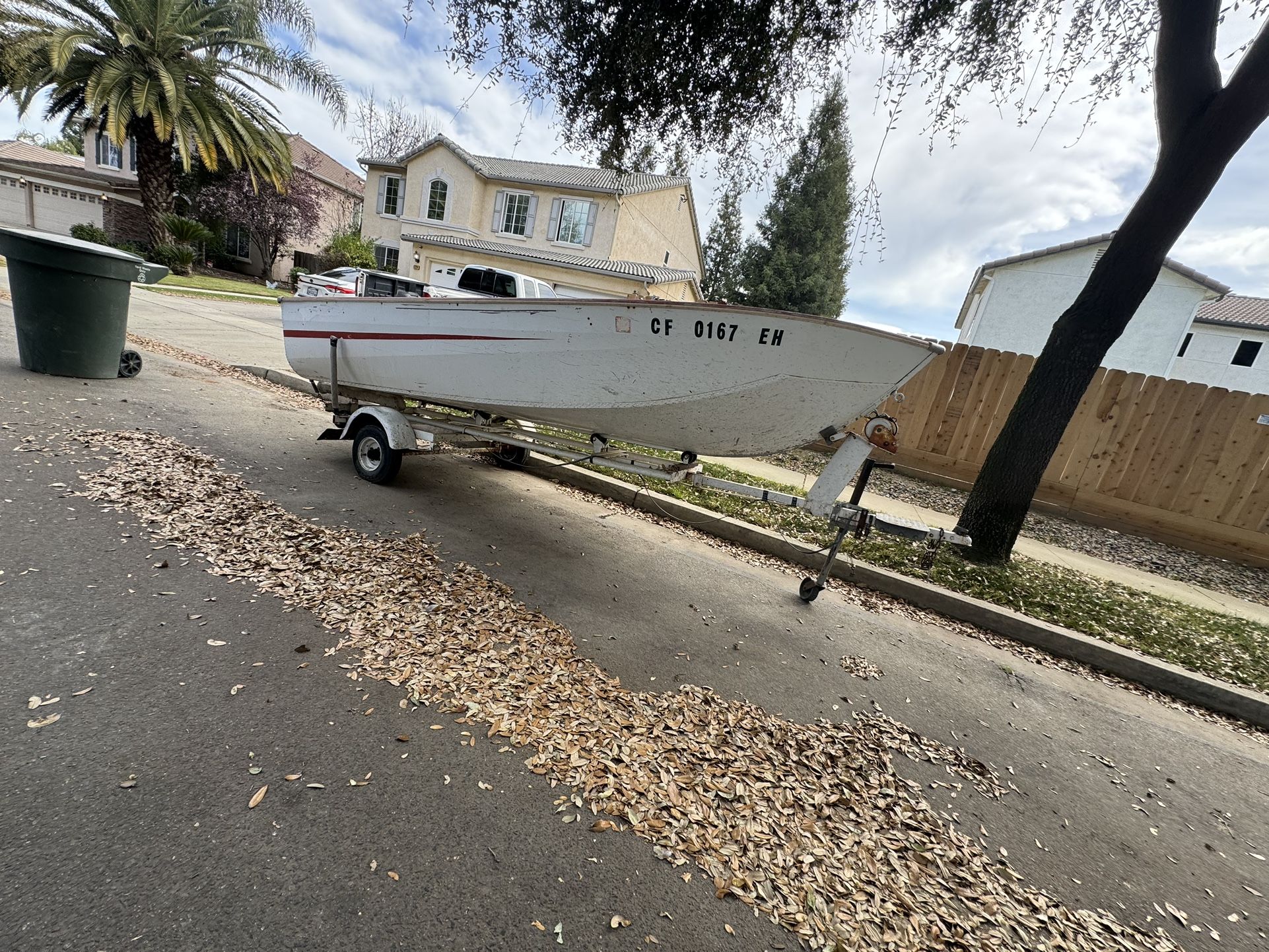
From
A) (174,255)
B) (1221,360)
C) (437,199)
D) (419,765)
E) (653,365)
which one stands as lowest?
(419,765)

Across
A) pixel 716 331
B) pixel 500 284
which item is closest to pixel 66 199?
pixel 500 284

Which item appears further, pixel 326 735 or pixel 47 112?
pixel 47 112

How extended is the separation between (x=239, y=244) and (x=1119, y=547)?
3682 centimetres

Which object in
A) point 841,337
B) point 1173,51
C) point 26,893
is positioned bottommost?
point 26,893

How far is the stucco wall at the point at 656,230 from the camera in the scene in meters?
23.4

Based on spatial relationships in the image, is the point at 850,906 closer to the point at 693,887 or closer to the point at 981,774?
the point at 693,887

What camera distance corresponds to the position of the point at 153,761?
191 cm

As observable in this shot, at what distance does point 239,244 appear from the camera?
28828 mm

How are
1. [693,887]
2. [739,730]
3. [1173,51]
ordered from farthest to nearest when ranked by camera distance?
[1173,51] → [739,730] → [693,887]

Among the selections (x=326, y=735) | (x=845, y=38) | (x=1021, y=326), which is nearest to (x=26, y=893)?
(x=326, y=735)

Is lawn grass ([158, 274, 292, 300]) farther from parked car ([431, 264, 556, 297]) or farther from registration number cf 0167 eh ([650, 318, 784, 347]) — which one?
registration number cf 0167 eh ([650, 318, 784, 347])

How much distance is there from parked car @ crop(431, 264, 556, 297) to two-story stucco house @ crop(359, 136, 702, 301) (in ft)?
37.1

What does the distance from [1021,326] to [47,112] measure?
36103 mm

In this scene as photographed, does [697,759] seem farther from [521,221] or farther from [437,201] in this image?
[437,201]
